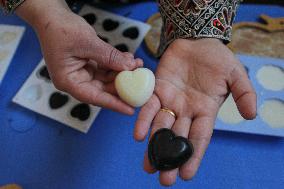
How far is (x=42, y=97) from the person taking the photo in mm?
946

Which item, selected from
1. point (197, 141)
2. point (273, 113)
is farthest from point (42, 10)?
point (273, 113)

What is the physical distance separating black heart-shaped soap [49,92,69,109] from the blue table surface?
0.15 feet

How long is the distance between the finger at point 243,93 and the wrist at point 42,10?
1.32ft

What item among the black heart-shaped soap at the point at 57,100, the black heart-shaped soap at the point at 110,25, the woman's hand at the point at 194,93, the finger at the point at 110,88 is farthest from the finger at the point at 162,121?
the black heart-shaped soap at the point at 110,25

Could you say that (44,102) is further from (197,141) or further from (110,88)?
(197,141)

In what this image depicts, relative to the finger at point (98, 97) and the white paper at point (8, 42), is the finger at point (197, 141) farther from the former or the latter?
the white paper at point (8, 42)

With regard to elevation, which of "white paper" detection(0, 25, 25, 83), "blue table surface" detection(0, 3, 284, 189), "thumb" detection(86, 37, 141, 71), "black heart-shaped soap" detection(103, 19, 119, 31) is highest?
"thumb" detection(86, 37, 141, 71)

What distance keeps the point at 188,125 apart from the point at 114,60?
209 millimetres

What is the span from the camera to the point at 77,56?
0.72 metres

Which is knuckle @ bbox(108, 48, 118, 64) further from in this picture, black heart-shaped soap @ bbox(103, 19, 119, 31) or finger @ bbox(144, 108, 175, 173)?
black heart-shaped soap @ bbox(103, 19, 119, 31)

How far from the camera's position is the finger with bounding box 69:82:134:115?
67 cm

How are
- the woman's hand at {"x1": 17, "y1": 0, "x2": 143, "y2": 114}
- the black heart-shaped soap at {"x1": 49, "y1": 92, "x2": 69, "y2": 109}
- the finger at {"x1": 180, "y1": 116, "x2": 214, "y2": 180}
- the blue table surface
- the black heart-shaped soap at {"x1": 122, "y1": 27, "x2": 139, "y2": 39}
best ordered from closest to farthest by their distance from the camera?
the finger at {"x1": 180, "y1": 116, "x2": 214, "y2": 180}
the woman's hand at {"x1": 17, "y1": 0, "x2": 143, "y2": 114}
the blue table surface
the black heart-shaped soap at {"x1": 49, "y1": 92, "x2": 69, "y2": 109}
the black heart-shaped soap at {"x1": 122, "y1": 27, "x2": 139, "y2": 39}

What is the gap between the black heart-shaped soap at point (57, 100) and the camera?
925 millimetres

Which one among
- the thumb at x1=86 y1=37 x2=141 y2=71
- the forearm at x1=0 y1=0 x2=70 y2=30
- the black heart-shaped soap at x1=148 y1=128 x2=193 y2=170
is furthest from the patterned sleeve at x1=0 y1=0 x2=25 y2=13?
the black heart-shaped soap at x1=148 y1=128 x2=193 y2=170
